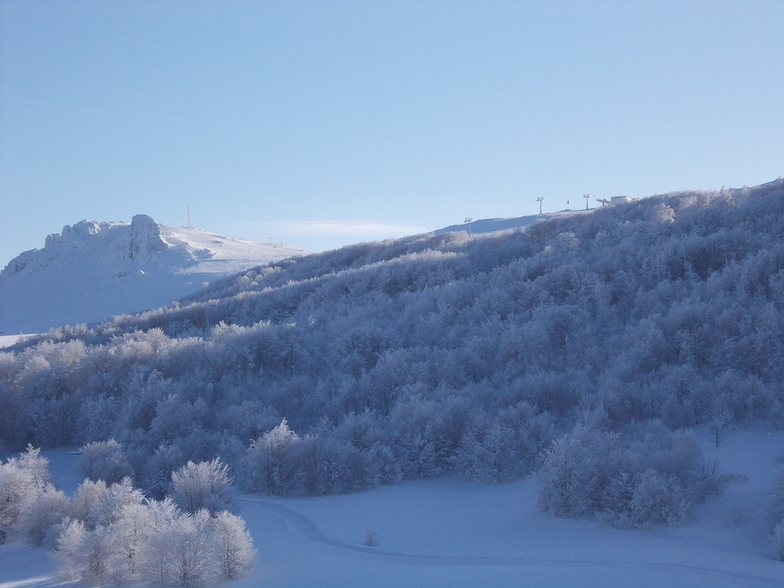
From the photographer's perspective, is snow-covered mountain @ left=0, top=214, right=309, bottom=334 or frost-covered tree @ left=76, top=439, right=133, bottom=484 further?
snow-covered mountain @ left=0, top=214, right=309, bottom=334

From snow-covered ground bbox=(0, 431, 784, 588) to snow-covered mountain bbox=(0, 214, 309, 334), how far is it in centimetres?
3187

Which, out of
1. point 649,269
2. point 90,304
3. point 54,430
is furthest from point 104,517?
point 90,304

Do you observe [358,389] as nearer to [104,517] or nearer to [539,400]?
[539,400]

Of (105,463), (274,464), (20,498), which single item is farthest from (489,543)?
(105,463)

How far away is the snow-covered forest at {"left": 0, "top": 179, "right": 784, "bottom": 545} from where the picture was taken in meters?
7.64

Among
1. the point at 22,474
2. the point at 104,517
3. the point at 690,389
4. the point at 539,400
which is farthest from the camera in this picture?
the point at 539,400

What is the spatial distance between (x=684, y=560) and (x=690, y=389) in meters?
4.29

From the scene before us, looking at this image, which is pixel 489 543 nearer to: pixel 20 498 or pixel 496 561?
pixel 496 561

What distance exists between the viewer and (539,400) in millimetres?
9375

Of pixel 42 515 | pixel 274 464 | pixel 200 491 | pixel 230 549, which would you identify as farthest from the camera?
pixel 274 464

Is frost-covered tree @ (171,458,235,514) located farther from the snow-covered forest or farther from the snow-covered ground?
the snow-covered forest

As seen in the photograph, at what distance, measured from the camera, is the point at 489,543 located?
5738 millimetres

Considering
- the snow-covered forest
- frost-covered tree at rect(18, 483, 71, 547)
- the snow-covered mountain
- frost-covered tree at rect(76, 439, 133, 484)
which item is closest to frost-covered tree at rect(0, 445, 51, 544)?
frost-covered tree at rect(18, 483, 71, 547)

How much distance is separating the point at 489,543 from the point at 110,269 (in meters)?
58.7
